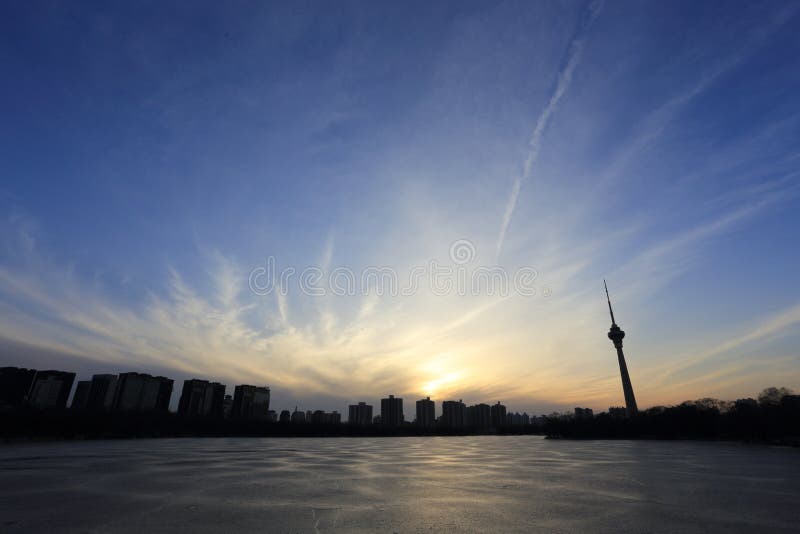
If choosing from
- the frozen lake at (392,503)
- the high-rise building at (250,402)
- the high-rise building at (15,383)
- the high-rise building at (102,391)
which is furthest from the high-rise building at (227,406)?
the frozen lake at (392,503)

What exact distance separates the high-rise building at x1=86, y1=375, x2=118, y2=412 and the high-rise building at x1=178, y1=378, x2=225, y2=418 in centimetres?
2368

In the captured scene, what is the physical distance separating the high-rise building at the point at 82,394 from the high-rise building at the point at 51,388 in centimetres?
614

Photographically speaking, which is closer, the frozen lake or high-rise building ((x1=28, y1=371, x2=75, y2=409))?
the frozen lake

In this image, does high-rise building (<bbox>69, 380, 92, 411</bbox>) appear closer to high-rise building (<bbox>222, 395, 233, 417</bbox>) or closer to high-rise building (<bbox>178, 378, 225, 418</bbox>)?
high-rise building (<bbox>178, 378, 225, 418</bbox>)

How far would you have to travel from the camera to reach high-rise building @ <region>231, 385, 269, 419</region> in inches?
7146

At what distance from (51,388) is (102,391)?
19.1 m

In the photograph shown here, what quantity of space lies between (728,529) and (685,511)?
7.30 ft

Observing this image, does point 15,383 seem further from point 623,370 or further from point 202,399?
point 623,370

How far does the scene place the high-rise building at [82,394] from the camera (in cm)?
15700

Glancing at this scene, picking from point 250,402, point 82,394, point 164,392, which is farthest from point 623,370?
point 82,394

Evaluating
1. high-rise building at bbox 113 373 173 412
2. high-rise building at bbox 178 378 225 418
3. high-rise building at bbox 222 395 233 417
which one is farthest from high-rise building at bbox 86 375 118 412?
high-rise building at bbox 222 395 233 417

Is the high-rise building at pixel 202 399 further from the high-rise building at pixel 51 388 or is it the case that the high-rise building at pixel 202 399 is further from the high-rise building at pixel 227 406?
the high-rise building at pixel 51 388

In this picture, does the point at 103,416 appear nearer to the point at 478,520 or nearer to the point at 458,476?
the point at 458,476

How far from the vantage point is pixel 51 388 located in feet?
495
